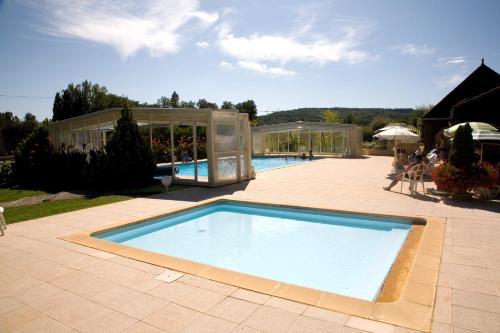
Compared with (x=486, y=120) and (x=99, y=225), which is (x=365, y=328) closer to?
(x=99, y=225)

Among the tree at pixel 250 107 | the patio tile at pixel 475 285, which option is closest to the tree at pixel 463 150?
the patio tile at pixel 475 285

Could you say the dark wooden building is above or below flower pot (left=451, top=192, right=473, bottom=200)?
above

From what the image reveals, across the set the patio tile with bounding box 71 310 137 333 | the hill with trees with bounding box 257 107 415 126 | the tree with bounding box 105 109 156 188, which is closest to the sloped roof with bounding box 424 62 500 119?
the tree with bounding box 105 109 156 188

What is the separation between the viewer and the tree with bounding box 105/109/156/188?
10.5m

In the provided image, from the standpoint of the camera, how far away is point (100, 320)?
111 inches

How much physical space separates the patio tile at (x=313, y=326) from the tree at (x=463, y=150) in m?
6.92

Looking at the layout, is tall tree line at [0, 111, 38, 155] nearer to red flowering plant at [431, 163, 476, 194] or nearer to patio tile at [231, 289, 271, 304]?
red flowering plant at [431, 163, 476, 194]

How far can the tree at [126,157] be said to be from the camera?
10453 millimetres

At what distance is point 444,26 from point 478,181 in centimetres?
625

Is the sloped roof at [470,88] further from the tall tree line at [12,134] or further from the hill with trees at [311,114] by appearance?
the hill with trees at [311,114]

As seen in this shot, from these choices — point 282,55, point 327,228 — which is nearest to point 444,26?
point 282,55

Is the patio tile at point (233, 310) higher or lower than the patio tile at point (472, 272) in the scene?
higher

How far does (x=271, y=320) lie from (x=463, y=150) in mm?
7279

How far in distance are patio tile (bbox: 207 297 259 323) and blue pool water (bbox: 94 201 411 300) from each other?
154 cm
